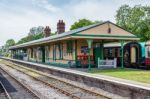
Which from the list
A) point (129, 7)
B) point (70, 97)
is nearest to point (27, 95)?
point (70, 97)

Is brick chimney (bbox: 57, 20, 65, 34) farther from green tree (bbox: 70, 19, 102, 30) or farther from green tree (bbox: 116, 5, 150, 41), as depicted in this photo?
green tree (bbox: 70, 19, 102, 30)

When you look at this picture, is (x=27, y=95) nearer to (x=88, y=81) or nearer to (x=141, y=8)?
(x=88, y=81)

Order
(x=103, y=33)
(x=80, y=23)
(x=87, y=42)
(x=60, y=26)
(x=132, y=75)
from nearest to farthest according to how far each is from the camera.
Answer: (x=132, y=75) < (x=87, y=42) < (x=103, y=33) < (x=60, y=26) < (x=80, y=23)

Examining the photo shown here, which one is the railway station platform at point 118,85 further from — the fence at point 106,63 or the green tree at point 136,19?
the green tree at point 136,19

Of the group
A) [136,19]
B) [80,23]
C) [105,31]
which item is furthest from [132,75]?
[80,23]

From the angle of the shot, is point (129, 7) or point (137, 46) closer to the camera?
point (137, 46)

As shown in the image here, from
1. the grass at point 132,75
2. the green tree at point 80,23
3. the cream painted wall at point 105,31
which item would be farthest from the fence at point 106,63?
the green tree at point 80,23

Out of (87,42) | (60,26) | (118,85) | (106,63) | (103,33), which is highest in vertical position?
(60,26)

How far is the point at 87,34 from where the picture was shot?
23.5 m

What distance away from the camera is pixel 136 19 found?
212 feet

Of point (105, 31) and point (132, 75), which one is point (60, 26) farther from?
point (132, 75)

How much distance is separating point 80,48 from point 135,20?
4151cm

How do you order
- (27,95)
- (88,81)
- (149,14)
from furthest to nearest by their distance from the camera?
1. (149,14)
2. (88,81)
3. (27,95)

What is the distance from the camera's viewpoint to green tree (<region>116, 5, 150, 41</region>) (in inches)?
2407
